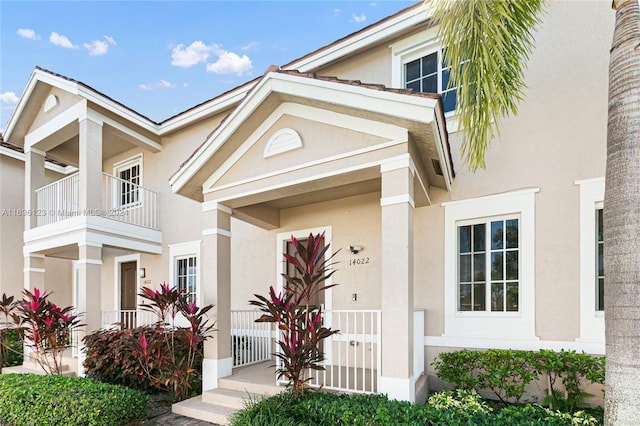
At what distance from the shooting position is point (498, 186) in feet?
22.1

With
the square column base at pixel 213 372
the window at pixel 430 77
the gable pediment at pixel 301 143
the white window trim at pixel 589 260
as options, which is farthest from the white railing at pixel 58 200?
the white window trim at pixel 589 260

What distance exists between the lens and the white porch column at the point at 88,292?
9.24 m

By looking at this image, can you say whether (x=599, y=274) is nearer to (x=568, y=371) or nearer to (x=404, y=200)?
(x=568, y=371)

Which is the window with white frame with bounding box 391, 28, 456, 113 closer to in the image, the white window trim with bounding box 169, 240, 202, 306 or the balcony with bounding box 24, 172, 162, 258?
the white window trim with bounding box 169, 240, 202, 306

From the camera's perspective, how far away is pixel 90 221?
945 centimetres

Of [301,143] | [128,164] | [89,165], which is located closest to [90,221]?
[89,165]

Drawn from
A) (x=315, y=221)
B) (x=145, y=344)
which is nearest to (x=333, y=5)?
(x=315, y=221)

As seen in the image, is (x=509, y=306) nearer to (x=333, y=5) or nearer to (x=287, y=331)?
(x=287, y=331)

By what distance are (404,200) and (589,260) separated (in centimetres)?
316

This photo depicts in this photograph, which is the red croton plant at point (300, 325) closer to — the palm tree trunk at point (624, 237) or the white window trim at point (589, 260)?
the palm tree trunk at point (624, 237)

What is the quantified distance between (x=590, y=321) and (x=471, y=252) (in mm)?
1978

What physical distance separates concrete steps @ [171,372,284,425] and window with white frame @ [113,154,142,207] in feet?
24.6

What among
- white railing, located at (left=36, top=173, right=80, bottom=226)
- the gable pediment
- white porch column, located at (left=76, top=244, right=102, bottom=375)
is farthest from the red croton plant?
white railing, located at (left=36, top=173, right=80, bottom=226)

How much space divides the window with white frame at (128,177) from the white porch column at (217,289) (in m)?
6.27
